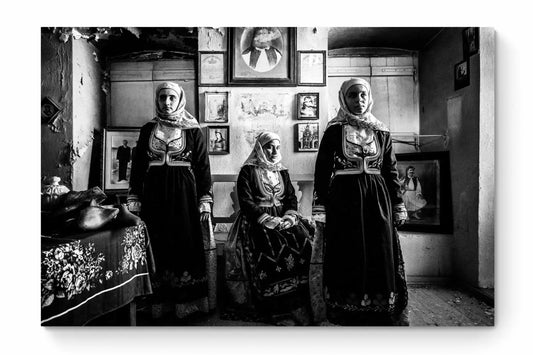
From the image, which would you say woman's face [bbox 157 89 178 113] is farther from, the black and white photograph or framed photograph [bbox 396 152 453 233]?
framed photograph [bbox 396 152 453 233]

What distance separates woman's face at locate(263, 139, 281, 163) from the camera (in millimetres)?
1793

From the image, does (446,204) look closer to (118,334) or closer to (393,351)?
(393,351)

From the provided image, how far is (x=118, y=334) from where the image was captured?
1.80 m

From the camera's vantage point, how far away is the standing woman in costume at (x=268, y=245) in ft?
5.88

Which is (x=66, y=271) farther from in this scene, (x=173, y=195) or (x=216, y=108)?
(x=216, y=108)

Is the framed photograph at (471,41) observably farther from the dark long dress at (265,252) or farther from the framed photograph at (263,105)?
the dark long dress at (265,252)

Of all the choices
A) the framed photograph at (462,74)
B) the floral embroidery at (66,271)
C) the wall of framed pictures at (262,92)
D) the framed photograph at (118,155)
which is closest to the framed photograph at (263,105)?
the wall of framed pictures at (262,92)

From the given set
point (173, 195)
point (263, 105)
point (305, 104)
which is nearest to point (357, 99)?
point (305, 104)

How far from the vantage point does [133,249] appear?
→ 1731mm

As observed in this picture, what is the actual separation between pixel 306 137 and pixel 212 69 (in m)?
0.47

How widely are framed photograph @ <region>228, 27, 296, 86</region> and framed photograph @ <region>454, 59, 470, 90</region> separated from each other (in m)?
0.65

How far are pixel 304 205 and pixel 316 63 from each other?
1.90 ft

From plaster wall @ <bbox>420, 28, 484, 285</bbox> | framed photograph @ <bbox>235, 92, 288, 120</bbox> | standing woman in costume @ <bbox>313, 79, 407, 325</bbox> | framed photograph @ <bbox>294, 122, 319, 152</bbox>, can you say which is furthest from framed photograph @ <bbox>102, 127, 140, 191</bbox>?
plaster wall @ <bbox>420, 28, 484, 285</bbox>
